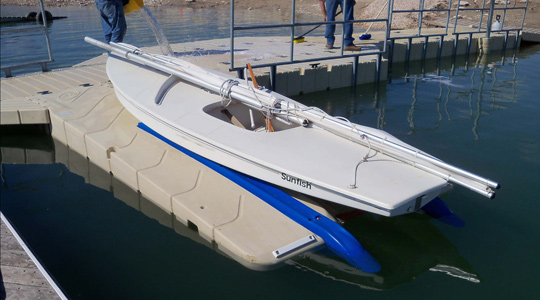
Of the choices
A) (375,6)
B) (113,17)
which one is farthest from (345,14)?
(375,6)

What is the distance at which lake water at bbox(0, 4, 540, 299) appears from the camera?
3.42 metres

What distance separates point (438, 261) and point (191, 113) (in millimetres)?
2753

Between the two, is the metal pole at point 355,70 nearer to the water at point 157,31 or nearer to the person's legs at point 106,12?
the water at point 157,31

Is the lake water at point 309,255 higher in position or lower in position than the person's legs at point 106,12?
lower

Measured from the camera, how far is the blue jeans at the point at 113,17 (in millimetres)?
7336

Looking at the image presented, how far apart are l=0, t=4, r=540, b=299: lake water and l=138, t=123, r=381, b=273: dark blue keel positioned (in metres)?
0.10

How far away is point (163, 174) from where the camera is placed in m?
4.56

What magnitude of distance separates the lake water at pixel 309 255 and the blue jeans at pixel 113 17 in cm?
158

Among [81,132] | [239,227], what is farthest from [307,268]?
[81,132]

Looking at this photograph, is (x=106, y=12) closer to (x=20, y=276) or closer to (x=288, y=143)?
(x=288, y=143)

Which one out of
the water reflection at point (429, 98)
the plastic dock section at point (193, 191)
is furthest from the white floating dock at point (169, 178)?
the water reflection at point (429, 98)

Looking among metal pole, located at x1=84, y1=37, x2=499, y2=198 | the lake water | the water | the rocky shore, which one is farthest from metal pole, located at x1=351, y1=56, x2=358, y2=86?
the rocky shore

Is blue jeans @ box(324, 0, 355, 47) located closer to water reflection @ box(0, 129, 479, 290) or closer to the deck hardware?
water reflection @ box(0, 129, 479, 290)

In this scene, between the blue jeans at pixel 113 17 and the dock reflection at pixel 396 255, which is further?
the blue jeans at pixel 113 17
